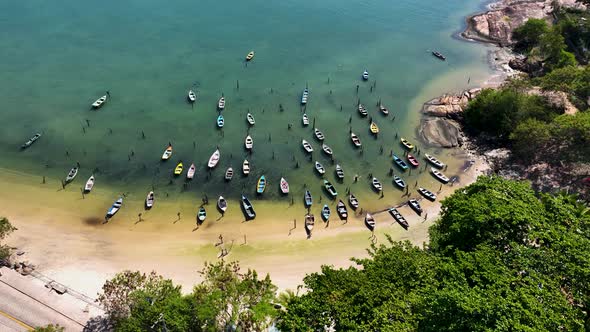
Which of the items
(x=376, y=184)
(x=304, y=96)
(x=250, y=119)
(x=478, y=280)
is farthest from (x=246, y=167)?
(x=478, y=280)

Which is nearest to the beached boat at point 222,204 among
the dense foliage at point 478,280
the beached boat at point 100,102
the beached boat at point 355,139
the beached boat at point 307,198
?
the beached boat at point 307,198

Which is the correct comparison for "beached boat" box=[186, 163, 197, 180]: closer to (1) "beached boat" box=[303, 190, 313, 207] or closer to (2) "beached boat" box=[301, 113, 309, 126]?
(1) "beached boat" box=[303, 190, 313, 207]

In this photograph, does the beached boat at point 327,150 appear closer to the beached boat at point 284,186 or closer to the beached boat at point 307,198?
the beached boat at point 284,186

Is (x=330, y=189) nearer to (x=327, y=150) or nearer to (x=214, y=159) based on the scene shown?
(x=327, y=150)

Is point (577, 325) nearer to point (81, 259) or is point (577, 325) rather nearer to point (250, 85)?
point (81, 259)

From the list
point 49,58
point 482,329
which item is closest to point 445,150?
point 482,329

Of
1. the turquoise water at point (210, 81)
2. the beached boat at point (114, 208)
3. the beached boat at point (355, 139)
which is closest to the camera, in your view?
the beached boat at point (114, 208)
